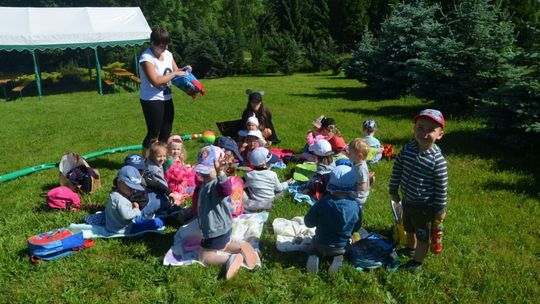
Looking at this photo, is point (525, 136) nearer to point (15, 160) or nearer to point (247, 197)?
point (247, 197)

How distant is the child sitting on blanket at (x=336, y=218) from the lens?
13.6 feet

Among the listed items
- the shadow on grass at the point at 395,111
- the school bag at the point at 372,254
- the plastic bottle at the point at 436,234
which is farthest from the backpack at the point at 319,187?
the shadow on grass at the point at 395,111

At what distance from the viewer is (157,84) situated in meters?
6.57

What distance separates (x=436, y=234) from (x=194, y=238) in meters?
2.40

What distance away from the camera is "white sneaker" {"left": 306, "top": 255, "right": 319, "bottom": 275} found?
13.8 ft

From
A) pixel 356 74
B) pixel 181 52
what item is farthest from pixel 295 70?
pixel 356 74

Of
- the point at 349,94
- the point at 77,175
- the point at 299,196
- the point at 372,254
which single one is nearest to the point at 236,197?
the point at 299,196

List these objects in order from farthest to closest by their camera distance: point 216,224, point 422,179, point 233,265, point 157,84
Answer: point 157,84 → point 216,224 → point 233,265 → point 422,179

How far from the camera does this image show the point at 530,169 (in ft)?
22.9

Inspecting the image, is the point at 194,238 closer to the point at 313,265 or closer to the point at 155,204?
the point at 155,204

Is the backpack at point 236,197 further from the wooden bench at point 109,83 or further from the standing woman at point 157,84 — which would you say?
the wooden bench at point 109,83

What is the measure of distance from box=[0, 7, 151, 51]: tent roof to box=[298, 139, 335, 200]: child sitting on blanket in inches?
635

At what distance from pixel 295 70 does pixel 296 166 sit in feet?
69.0

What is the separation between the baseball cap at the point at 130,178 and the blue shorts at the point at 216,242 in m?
1.21
